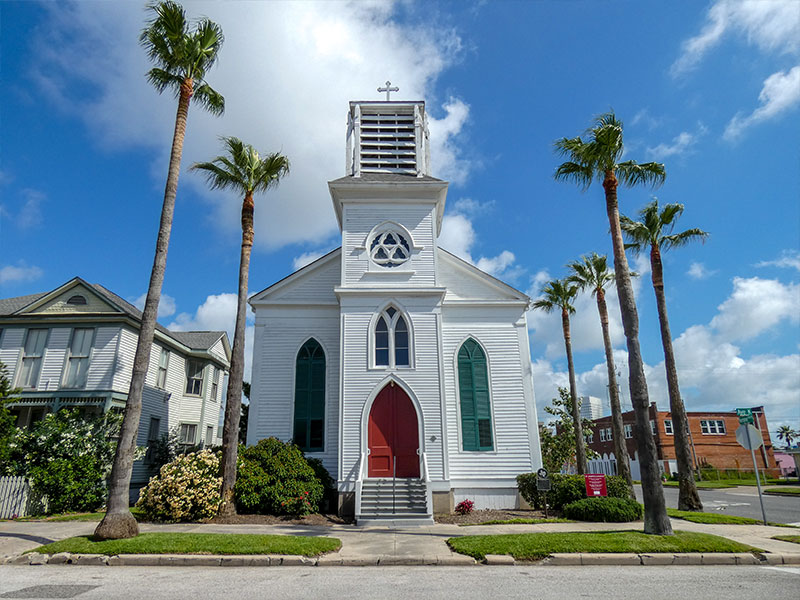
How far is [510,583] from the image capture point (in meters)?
7.85

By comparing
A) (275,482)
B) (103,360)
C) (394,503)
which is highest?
(103,360)

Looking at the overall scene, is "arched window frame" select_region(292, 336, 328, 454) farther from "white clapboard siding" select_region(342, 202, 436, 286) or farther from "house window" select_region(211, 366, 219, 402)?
"house window" select_region(211, 366, 219, 402)

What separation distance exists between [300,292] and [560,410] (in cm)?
2159

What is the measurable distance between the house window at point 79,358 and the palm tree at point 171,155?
782 centimetres

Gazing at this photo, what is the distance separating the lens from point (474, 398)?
18.7 meters

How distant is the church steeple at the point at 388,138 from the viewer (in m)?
21.3

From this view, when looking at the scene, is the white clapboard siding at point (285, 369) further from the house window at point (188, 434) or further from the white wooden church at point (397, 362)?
the house window at point (188, 434)

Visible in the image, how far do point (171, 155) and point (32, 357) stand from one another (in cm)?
1214

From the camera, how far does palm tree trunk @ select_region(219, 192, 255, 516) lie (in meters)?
15.3

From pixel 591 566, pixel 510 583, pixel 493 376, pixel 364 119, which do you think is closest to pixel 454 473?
pixel 493 376

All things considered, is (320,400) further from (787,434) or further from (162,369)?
(787,434)

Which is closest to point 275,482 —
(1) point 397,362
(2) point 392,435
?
(2) point 392,435

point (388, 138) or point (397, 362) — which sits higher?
point (388, 138)

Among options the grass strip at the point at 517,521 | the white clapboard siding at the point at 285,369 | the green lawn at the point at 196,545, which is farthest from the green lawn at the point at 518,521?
the white clapboard siding at the point at 285,369
